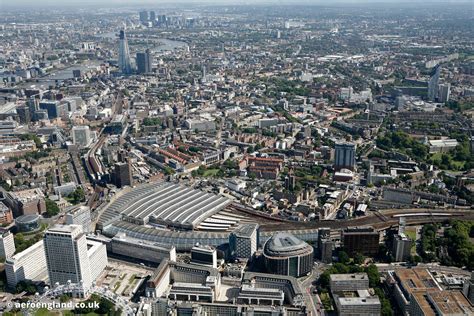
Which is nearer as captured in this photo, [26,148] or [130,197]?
[130,197]

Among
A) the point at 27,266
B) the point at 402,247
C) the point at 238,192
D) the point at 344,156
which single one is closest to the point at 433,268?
the point at 402,247

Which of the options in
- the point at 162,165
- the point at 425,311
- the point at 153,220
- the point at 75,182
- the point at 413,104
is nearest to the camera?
the point at 425,311

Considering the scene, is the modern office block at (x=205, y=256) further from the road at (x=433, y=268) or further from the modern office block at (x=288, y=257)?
the road at (x=433, y=268)

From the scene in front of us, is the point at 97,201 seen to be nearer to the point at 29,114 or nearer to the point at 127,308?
the point at 127,308

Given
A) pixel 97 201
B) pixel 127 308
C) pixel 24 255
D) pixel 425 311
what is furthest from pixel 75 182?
pixel 425 311

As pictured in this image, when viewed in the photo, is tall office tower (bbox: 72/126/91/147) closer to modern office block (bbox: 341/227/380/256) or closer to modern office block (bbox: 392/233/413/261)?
modern office block (bbox: 341/227/380/256)

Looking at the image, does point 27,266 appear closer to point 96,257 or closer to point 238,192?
point 96,257

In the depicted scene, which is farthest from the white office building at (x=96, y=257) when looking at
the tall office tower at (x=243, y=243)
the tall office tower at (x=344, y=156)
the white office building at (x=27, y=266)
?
the tall office tower at (x=344, y=156)
